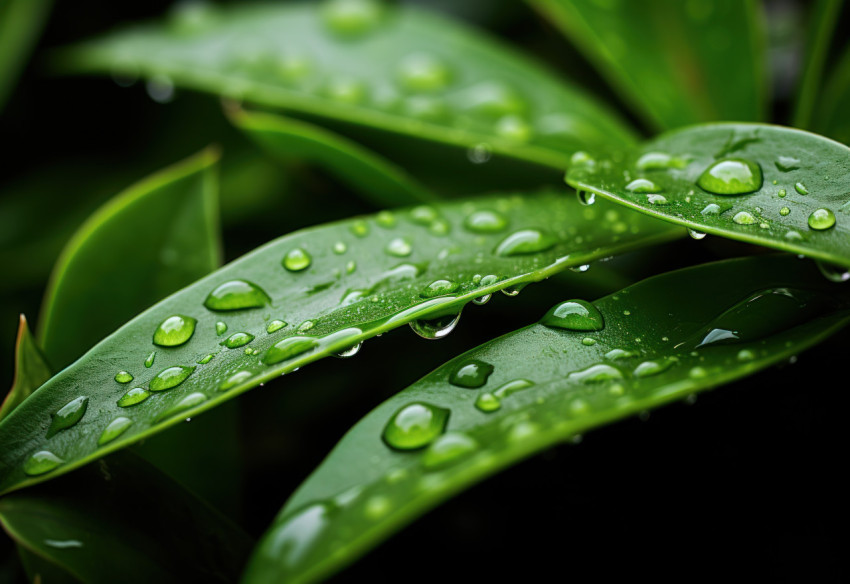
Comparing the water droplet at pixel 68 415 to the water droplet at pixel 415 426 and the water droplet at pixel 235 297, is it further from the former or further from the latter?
the water droplet at pixel 415 426

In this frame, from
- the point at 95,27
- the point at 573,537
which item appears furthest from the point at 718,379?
the point at 95,27

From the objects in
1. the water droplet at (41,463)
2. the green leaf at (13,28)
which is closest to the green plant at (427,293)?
the water droplet at (41,463)

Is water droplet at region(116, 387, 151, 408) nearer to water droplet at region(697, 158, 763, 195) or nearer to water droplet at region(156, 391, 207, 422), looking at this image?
water droplet at region(156, 391, 207, 422)

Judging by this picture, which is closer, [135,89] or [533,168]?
[533,168]

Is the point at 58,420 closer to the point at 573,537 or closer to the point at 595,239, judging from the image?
the point at 595,239

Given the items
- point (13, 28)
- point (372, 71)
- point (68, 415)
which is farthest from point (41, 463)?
point (13, 28)

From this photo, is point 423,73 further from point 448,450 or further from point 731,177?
point 448,450

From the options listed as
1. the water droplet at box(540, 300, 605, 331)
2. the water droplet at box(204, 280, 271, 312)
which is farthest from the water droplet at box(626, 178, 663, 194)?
the water droplet at box(204, 280, 271, 312)
